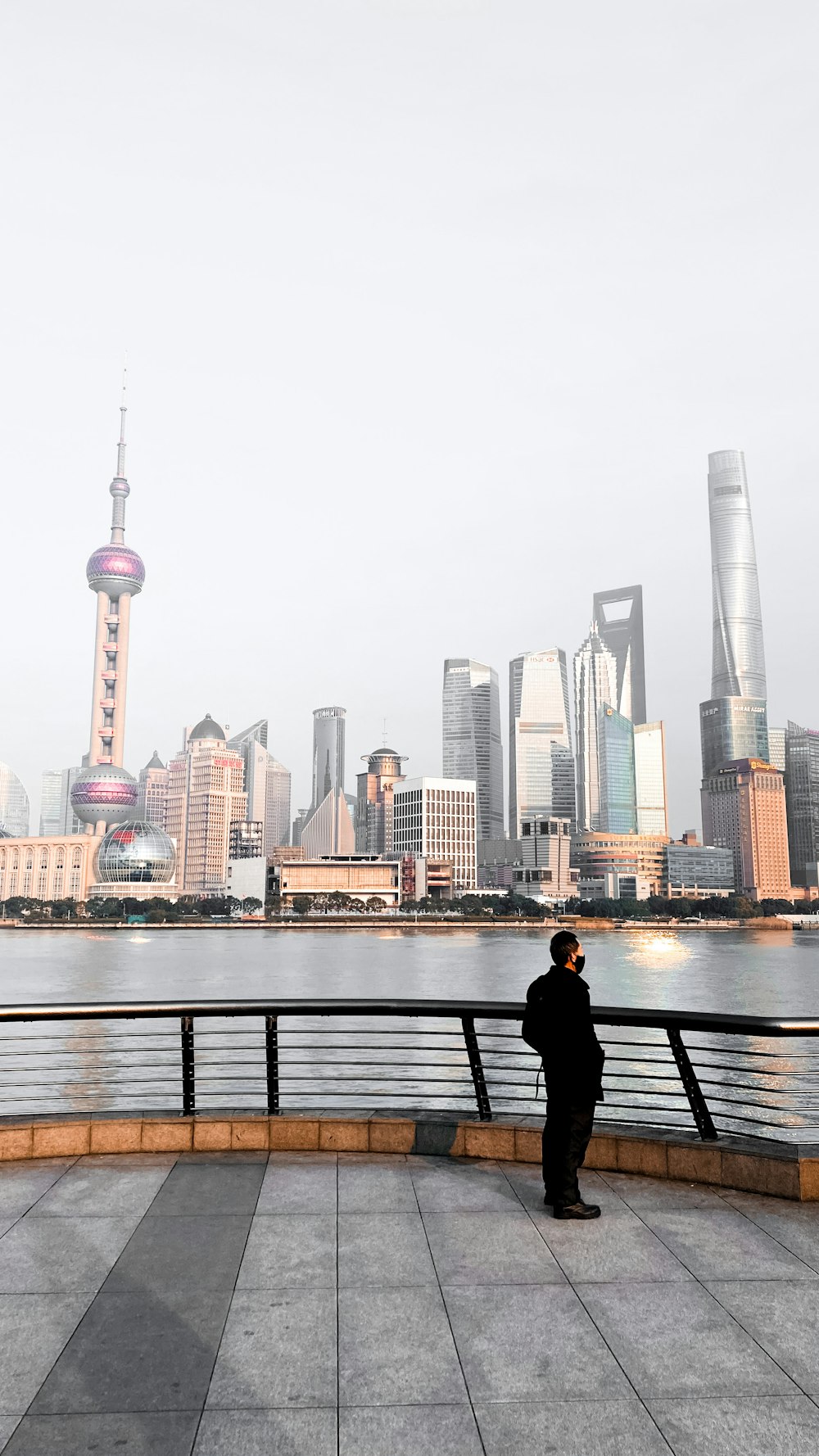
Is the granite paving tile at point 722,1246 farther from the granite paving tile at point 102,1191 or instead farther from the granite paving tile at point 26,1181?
the granite paving tile at point 26,1181

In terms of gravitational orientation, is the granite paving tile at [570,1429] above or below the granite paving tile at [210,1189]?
below

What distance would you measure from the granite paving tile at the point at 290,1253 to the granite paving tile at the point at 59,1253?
34.5 inches

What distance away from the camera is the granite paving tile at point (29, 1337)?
4609 mm

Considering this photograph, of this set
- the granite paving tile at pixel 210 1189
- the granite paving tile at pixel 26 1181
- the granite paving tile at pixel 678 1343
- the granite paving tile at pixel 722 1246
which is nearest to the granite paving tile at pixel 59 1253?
the granite paving tile at pixel 26 1181

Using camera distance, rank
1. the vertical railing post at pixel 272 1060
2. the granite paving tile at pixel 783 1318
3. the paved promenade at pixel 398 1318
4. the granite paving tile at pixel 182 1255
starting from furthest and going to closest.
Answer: the vertical railing post at pixel 272 1060
the granite paving tile at pixel 182 1255
the granite paving tile at pixel 783 1318
the paved promenade at pixel 398 1318

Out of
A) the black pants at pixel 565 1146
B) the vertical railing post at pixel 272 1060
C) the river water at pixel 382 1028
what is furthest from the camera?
the river water at pixel 382 1028

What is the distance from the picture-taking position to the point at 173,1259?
6.20 m

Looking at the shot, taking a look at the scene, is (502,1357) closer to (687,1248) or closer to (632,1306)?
(632,1306)

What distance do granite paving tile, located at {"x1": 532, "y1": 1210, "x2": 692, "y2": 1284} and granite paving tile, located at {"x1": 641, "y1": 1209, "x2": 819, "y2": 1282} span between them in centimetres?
11

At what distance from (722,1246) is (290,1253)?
112 inches

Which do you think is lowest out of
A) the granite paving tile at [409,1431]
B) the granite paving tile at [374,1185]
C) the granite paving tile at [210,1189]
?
the granite paving tile at [409,1431]

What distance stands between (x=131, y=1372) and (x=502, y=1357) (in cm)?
183

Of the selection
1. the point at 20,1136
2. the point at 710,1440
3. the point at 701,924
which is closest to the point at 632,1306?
the point at 710,1440

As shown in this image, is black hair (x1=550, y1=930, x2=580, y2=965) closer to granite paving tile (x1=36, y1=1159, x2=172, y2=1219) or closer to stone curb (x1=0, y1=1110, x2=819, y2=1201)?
stone curb (x1=0, y1=1110, x2=819, y2=1201)
